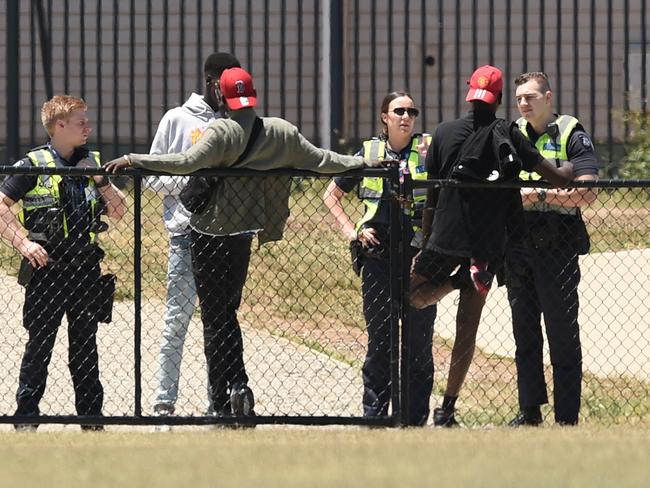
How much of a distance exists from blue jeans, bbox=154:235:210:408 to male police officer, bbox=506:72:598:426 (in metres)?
1.66

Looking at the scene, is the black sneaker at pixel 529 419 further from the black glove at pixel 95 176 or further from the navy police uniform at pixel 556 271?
the black glove at pixel 95 176

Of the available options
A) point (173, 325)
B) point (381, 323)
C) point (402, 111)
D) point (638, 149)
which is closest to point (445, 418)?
point (381, 323)

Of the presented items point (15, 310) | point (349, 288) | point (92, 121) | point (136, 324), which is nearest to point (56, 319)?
point (136, 324)

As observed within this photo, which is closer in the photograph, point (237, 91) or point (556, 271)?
point (237, 91)

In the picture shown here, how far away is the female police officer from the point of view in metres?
8.09

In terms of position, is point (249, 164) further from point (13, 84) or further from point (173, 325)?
point (13, 84)

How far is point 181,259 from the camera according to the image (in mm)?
8219

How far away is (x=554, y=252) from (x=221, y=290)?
5.58ft

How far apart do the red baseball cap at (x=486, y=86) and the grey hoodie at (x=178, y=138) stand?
1360 millimetres

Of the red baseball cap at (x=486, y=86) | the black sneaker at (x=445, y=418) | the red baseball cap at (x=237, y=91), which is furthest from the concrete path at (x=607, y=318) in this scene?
the red baseball cap at (x=237, y=91)

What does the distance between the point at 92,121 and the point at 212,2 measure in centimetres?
179

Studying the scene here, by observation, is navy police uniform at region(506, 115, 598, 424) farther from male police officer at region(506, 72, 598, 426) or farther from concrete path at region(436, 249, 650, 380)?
concrete path at region(436, 249, 650, 380)

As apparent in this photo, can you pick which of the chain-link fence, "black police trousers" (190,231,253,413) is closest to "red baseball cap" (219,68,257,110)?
the chain-link fence

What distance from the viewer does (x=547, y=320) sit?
8117 mm
